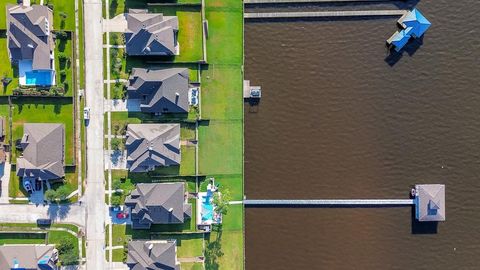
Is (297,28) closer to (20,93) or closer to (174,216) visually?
(174,216)

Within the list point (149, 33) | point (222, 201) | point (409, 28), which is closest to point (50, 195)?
point (222, 201)

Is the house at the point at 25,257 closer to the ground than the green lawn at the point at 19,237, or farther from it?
closer to the ground

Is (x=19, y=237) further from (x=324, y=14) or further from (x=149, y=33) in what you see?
(x=324, y=14)

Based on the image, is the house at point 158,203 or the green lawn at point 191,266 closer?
the house at point 158,203

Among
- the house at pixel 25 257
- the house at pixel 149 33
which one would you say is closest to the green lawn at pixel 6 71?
the house at pixel 149 33

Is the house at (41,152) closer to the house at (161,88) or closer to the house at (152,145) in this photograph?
the house at (152,145)

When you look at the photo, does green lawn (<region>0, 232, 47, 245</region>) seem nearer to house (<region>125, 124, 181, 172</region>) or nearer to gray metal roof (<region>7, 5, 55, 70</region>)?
house (<region>125, 124, 181, 172</region>)

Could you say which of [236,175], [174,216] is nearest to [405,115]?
[236,175]
